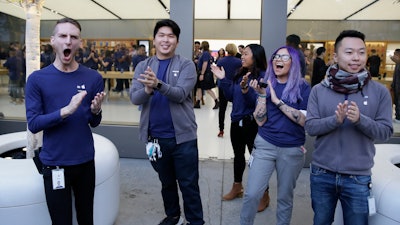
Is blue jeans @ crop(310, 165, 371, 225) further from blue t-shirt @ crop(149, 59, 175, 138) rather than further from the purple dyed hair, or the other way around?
blue t-shirt @ crop(149, 59, 175, 138)

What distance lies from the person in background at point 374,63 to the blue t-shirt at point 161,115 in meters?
3.79

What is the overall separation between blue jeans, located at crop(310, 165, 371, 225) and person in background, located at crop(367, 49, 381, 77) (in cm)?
360

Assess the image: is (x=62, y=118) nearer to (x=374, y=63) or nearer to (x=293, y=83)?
(x=293, y=83)

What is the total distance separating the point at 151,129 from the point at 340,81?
4.89 feet

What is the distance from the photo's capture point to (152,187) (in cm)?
411

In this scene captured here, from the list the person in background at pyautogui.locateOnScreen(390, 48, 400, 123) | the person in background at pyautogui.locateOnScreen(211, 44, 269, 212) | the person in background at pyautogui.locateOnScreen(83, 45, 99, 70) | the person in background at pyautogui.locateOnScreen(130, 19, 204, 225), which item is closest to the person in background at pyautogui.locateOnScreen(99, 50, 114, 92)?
the person in background at pyautogui.locateOnScreen(83, 45, 99, 70)

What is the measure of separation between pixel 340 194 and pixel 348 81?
0.73 metres

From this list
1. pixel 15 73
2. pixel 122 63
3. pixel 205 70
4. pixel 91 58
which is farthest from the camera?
pixel 205 70

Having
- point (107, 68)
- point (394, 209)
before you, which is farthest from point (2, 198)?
point (107, 68)

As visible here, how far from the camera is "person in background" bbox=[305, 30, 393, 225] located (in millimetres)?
2035

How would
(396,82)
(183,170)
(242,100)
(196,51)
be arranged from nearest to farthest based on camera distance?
(183,170), (242,100), (396,82), (196,51)

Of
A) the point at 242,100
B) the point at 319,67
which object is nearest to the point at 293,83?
the point at 242,100

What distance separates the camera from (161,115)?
8.86ft

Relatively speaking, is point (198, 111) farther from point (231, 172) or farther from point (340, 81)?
point (340, 81)
